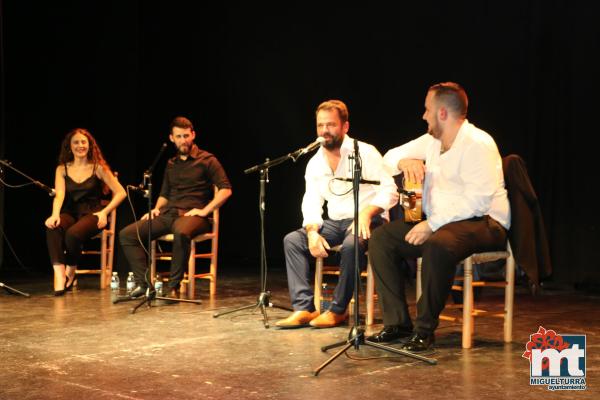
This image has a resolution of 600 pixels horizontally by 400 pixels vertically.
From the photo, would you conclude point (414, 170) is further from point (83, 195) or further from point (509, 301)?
point (83, 195)

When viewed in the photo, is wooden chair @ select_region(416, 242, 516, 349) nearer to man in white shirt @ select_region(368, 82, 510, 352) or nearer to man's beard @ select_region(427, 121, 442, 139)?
man in white shirt @ select_region(368, 82, 510, 352)

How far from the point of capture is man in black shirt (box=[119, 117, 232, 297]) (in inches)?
199

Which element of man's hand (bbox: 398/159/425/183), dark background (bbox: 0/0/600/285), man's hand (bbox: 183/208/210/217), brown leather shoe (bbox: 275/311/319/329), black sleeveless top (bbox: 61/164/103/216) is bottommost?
brown leather shoe (bbox: 275/311/319/329)

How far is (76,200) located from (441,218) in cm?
324

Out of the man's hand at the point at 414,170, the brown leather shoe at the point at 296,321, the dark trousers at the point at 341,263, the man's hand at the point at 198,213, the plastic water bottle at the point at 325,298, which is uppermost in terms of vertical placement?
the man's hand at the point at 414,170

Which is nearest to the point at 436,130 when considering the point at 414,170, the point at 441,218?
the point at 414,170

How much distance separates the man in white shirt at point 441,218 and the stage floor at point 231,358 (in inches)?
8.6

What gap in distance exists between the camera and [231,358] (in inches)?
124

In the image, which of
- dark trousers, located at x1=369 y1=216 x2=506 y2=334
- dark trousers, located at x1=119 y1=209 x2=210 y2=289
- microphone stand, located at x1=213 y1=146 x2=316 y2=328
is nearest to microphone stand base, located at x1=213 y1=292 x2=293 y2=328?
microphone stand, located at x1=213 y1=146 x2=316 y2=328

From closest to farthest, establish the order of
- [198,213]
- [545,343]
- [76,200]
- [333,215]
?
1. [545,343]
2. [333,215]
3. [198,213]
4. [76,200]

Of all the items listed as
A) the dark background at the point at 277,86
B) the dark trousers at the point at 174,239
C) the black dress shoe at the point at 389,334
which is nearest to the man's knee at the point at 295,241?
the black dress shoe at the point at 389,334

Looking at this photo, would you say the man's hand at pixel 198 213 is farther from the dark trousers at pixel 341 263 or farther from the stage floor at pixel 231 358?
the dark trousers at pixel 341 263

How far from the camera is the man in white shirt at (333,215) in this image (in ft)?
12.9

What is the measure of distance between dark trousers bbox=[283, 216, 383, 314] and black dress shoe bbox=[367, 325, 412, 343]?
0.46 metres
